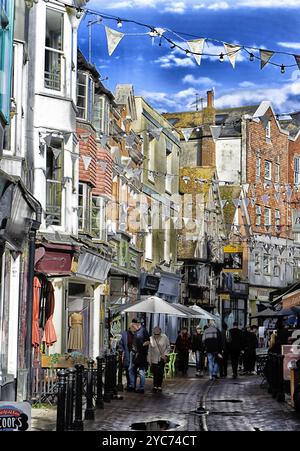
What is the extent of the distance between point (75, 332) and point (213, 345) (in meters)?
4.05

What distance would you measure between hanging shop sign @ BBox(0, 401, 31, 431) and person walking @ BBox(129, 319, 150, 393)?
1095 centimetres

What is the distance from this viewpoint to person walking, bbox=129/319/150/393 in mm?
19459

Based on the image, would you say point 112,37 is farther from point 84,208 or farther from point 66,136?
point 84,208

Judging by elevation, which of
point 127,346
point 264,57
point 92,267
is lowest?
point 127,346

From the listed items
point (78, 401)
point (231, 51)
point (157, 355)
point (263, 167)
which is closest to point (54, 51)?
point (231, 51)

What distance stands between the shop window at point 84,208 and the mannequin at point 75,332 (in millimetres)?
2294

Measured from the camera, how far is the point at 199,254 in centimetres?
4481

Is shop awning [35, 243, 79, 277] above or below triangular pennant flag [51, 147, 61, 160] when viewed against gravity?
below

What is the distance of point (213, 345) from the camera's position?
24.4 m

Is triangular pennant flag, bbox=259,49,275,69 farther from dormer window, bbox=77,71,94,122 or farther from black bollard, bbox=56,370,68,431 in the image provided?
dormer window, bbox=77,71,94,122

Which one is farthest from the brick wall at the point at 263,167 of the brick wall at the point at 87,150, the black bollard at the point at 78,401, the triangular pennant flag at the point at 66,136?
the black bollard at the point at 78,401

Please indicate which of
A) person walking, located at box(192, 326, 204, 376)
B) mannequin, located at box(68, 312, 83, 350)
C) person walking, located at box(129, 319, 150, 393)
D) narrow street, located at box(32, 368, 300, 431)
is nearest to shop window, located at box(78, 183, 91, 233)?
mannequin, located at box(68, 312, 83, 350)
